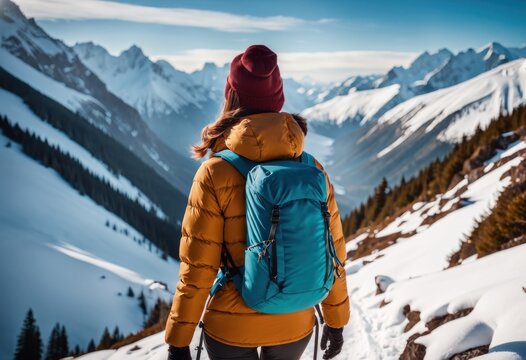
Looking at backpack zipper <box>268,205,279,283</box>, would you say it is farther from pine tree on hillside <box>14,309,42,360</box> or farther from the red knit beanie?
pine tree on hillside <box>14,309,42,360</box>

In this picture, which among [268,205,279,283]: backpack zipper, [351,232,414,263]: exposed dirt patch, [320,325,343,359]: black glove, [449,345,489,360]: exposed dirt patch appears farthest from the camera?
[351,232,414,263]: exposed dirt patch

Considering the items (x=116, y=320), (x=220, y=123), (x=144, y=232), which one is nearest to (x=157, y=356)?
(x=220, y=123)

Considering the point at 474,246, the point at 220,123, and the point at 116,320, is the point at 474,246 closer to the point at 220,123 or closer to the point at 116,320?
the point at 220,123

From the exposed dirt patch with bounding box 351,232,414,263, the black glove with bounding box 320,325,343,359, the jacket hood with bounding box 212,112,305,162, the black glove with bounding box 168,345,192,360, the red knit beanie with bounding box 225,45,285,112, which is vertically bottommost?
the exposed dirt patch with bounding box 351,232,414,263

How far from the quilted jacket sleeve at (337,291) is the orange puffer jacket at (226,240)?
1.86 feet


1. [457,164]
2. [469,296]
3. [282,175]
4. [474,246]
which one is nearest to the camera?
[282,175]

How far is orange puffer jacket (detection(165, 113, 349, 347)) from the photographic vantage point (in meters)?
3.03

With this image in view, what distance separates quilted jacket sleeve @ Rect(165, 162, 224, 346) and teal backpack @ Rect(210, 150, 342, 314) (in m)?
0.28

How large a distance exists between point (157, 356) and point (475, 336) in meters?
8.11

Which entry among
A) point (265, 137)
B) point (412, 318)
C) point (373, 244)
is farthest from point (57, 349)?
point (265, 137)

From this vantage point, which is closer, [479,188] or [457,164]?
[479,188]

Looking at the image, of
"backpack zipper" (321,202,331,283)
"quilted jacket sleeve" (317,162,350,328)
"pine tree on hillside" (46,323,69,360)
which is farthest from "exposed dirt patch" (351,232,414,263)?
"pine tree on hillside" (46,323,69,360)

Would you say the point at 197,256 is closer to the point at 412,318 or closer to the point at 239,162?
the point at 239,162

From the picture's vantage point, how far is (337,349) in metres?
4.01
